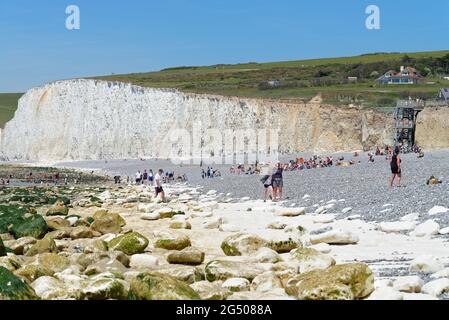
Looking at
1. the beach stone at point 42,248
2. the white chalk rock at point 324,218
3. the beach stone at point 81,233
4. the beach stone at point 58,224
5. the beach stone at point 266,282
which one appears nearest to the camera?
the beach stone at point 266,282

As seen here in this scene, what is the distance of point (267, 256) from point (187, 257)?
1.56m

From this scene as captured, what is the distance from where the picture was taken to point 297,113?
2581 inches

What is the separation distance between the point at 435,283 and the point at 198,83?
83.8 meters

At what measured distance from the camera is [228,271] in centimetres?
910

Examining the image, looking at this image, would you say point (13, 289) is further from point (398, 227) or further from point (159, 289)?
point (398, 227)

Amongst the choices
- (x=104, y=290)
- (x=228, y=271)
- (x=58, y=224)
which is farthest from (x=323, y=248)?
(x=58, y=224)

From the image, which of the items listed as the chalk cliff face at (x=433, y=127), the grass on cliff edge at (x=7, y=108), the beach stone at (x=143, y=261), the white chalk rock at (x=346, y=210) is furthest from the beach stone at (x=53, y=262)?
the grass on cliff edge at (x=7, y=108)

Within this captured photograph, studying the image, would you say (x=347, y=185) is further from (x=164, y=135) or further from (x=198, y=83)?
(x=198, y=83)

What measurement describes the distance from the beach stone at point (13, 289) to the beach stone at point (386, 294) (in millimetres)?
4209

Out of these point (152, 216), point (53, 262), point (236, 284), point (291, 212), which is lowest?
point (152, 216)

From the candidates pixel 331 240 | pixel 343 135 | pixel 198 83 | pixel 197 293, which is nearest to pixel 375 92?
pixel 343 135

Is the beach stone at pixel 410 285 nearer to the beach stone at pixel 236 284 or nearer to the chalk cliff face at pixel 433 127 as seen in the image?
the beach stone at pixel 236 284

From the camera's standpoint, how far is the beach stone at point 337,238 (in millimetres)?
11625

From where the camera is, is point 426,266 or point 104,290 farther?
point 426,266
